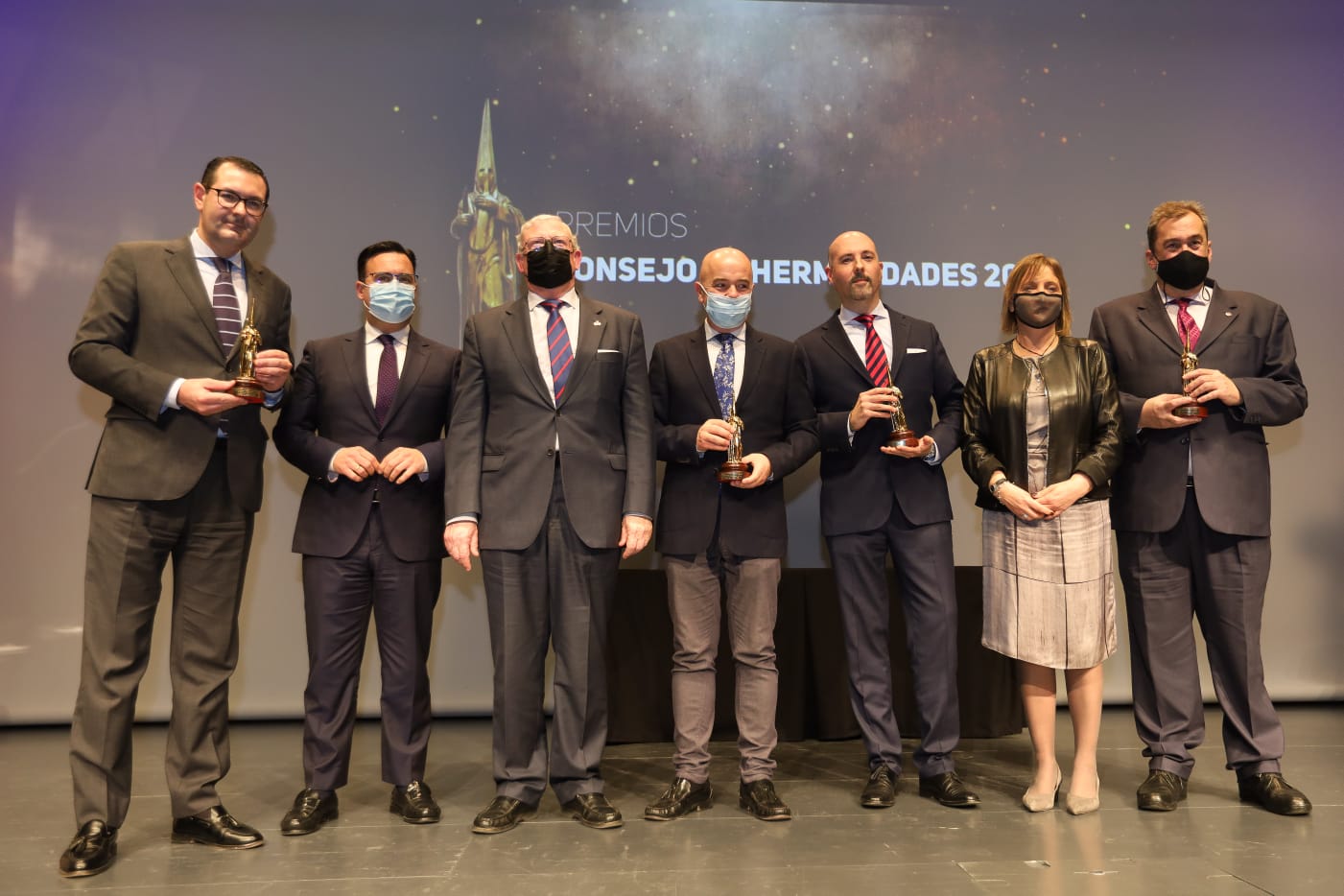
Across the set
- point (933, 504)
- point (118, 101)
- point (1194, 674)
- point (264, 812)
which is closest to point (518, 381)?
point (933, 504)

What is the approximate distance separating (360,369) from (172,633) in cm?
103

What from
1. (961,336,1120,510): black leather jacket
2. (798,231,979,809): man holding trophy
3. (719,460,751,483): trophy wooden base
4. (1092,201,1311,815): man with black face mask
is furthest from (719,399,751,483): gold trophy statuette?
(1092,201,1311,815): man with black face mask

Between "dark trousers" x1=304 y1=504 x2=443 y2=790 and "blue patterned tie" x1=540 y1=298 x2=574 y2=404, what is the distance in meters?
0.75

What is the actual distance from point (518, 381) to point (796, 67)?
262 cm

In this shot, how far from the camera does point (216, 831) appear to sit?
10.2ft

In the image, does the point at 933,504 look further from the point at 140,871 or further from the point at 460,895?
the point at 140,871

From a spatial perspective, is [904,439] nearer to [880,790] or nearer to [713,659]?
[713,659]

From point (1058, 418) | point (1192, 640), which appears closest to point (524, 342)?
point (1058, 418)

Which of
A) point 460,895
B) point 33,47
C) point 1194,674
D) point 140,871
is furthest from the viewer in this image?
point 33,47

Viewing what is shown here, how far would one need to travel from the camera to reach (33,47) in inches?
189

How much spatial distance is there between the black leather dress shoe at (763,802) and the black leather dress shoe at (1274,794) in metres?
1.59

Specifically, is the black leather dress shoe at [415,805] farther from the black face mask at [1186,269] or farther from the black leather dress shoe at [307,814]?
the black face mask at [1186,269]

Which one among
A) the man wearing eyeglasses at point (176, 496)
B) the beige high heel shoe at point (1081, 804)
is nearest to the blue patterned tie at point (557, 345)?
the man wearing eyeglasses at point (176, 496)

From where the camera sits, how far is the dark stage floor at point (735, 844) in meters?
2.78
